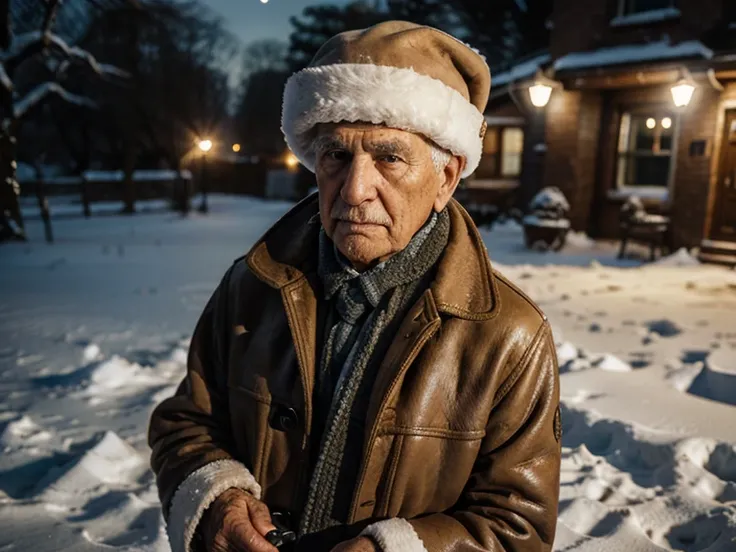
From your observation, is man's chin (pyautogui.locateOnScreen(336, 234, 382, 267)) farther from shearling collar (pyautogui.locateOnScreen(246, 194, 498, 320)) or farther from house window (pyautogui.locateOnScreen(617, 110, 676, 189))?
Answer: house window (pyautogui.locateOnScreen(617, 110, 676, 189))

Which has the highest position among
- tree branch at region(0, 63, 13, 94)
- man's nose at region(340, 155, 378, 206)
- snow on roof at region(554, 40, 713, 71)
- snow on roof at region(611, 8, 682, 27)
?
snow on roof at region(611, 8, 682, 27)

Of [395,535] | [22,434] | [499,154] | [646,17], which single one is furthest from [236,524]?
[499,154]

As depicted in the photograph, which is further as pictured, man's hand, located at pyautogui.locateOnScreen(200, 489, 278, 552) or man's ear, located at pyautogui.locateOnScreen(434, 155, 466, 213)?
man's ear, located at pyautogui.locateOnScreen(434, 155, 466, 213)

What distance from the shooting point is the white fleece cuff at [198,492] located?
1.46 metres

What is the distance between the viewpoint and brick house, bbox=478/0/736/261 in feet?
36.2

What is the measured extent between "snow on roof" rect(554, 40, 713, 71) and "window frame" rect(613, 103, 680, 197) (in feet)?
4.30

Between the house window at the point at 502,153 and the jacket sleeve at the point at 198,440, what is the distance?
57.1 ft

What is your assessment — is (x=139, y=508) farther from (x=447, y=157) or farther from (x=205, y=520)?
(x=447, y=157)

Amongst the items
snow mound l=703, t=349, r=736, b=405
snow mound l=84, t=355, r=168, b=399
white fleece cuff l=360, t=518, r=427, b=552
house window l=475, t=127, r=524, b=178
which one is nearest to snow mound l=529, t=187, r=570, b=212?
house window l=475, t=127, r=524, b=178

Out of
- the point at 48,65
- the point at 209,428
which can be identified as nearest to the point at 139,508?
the point at 209,428

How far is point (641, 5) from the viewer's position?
481 inches

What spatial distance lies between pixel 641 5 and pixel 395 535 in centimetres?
1400

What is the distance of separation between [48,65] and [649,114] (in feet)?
56.9

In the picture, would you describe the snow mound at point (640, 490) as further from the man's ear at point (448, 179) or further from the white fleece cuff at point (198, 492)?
the man's ear at point (448, 179)
